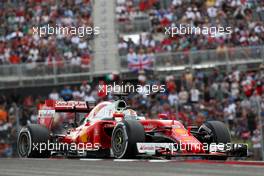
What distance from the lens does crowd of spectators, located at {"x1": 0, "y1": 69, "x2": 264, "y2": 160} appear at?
1886cm

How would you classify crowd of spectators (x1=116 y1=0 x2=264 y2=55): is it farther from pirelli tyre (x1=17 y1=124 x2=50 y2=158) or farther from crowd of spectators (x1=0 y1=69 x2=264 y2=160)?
pirelli tyre (x1=17 y1=124 x2=50 y2=158)

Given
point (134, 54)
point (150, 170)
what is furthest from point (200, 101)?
point (150, 170)

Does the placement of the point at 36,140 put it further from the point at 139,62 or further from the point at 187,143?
the point at 139,62

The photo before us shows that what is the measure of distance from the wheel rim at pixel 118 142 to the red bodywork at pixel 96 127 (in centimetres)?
63

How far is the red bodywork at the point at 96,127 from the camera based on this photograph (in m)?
14.7

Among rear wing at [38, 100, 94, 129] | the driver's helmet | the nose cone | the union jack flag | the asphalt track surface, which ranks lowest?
the asphalt track surface

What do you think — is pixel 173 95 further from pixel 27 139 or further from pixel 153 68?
pixel 27 139

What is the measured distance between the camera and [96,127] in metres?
15.8

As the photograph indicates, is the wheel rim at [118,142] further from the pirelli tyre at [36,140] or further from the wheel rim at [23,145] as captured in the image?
the wheel rim at [23,145]

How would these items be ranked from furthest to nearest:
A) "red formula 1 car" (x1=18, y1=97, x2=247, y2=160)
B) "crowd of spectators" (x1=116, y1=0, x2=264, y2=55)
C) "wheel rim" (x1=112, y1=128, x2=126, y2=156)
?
"crowd of spectators" (x1=116, y1=0, x2=264, y2=55) < "wheel rim" (x1=112, y1=128, x2=126, y2=156) < "red formula 1 car" (x1=18, y1=97, x2=247, y2=160)

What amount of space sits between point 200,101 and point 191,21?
7357mm

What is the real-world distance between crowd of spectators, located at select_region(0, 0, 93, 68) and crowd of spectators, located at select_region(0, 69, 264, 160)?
9.36 ft

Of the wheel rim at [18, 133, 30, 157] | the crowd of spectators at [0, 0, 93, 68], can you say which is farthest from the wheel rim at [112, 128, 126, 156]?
the crowd of spectators at [0, 0, 93, 68]

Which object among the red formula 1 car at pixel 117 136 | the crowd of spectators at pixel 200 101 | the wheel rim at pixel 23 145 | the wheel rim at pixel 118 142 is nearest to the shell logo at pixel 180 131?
the red formula 1 car at pixel 117 136
